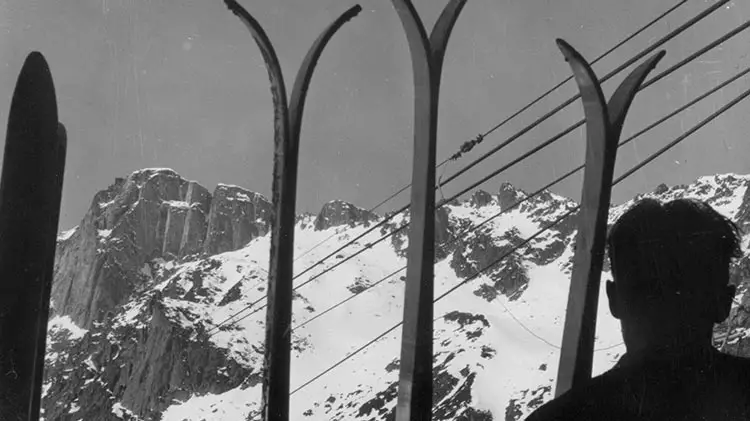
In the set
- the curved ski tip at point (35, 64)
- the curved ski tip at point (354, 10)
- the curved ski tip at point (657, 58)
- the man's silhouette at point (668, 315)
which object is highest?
the curved ski tip at point (354, 10)

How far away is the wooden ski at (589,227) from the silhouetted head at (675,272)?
1.80 m

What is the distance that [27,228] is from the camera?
2910 mm

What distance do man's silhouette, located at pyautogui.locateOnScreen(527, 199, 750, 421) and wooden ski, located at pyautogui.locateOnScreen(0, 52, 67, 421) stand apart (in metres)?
2.01

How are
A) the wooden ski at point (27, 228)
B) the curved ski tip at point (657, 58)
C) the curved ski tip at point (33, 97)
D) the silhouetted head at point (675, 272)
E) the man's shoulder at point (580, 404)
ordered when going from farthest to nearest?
the curved ski tip at point (657, 58) < the curved ski tip at point (33, 97) < the wooden ski at point (27, 228) < the silhouetted head at point (675, 272) < the man's shoulder at point (580, 404)

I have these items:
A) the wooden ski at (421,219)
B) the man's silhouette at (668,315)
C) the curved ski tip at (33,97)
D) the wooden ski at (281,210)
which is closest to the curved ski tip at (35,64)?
the curved ski tip at (33,97)

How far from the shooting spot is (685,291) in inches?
74.3

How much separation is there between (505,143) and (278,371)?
12.7 feet

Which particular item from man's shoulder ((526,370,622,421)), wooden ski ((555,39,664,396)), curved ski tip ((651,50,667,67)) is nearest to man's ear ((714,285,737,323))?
man's shoulder ((526,370,622,421))

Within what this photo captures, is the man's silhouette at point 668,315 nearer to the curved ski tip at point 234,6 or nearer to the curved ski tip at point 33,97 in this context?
the curved ski tip at point 33,97

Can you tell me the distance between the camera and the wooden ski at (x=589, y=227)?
3762mm

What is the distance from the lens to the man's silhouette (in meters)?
1.74

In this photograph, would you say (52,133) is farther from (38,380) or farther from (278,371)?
(278,371)

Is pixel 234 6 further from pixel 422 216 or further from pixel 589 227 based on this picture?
pixel 589 227

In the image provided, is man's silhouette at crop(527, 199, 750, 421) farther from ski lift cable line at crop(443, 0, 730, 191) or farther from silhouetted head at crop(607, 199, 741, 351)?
ski lift cable line at crop(443, 0, 730, 191)
